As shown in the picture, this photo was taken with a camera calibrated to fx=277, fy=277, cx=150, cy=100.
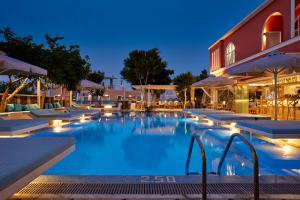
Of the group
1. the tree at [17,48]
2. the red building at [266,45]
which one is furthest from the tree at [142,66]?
the tree at [17,48]

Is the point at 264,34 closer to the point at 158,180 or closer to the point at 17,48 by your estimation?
the point at 17,48

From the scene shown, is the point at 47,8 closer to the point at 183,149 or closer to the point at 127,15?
the point at 127,15

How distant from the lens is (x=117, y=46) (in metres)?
58.5

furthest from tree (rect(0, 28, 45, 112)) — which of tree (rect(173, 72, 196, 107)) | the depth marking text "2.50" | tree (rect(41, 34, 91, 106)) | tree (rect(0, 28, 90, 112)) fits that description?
tree (rect(173, 72, 196, 107))

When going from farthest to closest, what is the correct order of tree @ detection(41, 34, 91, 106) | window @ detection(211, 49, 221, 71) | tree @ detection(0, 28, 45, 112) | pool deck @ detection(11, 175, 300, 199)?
window @ detection(211, 49, 221, 71), tree @ detection(41, 34, 91, 106), tree @ detection(0, 28, 45, 112), pool deck @ detection(11, 175, 300, 199)

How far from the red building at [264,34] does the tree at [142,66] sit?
39.1 feet

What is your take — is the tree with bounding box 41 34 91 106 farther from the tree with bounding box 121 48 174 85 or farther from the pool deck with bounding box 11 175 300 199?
the tree with bounding box 121 48 174 85

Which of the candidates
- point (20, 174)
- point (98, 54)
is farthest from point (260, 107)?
point (98, 54)

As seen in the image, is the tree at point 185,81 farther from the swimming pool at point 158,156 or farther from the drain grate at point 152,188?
the drain grate at point 152,188

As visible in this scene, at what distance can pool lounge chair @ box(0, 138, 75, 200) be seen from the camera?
2.49 m

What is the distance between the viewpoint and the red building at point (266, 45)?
37.6ft

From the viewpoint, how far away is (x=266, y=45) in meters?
14.1

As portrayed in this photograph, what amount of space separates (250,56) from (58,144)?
1344 centimetres

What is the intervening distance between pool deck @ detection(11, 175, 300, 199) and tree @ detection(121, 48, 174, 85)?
89.4 ft
